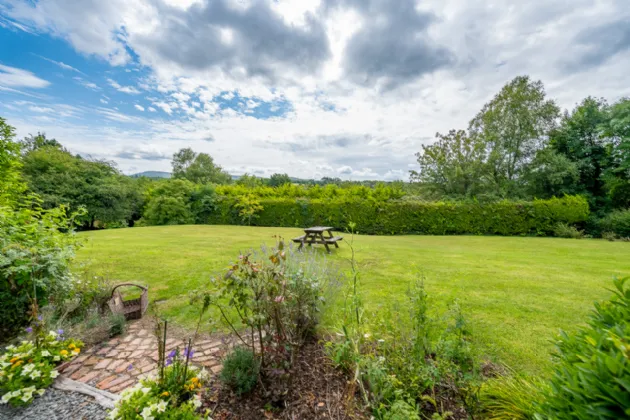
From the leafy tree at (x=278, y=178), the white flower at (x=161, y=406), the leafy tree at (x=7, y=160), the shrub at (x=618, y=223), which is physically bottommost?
the white flower at (x=161, y=406)

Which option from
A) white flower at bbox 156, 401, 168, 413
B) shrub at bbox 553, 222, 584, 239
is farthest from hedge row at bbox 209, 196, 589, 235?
white flower at bbox 156, 401, 168, 413

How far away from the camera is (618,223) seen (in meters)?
12.0

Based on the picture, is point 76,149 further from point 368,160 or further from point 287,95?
point 368,160

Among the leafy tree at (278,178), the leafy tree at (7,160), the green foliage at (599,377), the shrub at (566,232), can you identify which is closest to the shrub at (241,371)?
the green foliage at (599,377)

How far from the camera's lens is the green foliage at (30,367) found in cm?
187

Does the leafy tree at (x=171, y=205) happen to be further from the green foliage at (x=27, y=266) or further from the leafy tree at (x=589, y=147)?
the leafy tree at (x=589, y=147)

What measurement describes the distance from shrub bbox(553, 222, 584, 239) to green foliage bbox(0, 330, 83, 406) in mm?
17109

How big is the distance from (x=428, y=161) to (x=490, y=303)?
682 inches

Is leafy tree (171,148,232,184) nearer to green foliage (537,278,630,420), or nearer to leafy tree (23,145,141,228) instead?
leafy tree (23,145,141,228)

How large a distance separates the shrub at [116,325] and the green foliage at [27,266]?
644 millimetres

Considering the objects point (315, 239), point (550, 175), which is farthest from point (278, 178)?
point (315, 239)

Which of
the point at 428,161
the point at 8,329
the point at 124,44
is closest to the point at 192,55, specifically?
the point at 124,44

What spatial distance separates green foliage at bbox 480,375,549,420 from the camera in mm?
1513

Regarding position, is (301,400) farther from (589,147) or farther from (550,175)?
(589,147)
